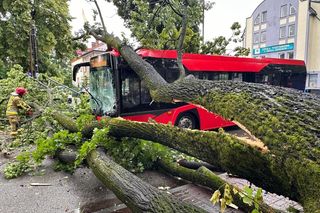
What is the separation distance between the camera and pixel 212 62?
9.27 meters

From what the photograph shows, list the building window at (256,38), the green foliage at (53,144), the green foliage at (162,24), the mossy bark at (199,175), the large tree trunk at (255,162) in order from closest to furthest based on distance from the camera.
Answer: the large tree trunk at (255,162) < the mossy bark at (199,175) < the green foliage at (53,144) < the green foliage at (162,24) < the building window at (256,38)

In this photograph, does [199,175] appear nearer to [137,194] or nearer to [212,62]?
[137,194]

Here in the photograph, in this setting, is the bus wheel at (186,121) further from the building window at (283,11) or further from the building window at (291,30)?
the building window at (283,11)

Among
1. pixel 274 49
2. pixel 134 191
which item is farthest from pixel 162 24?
pixel 274 49

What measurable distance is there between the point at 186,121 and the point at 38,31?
1456cm

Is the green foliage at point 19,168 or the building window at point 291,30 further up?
the building window at point 291,30

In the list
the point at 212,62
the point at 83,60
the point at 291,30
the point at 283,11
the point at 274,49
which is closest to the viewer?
the point at 212,62

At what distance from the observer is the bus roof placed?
812 cm

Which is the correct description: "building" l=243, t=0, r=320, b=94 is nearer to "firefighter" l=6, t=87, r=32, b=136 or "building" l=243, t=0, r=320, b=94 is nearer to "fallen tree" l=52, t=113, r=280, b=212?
"fallen tree" l=52, t=113, r=280, b=212

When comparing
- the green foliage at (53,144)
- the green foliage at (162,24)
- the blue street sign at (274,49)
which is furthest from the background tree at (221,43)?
the blue street sign at (274,49)

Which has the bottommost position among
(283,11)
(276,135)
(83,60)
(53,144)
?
(53,144)

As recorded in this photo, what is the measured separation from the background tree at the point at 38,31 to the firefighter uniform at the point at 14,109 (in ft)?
25.4

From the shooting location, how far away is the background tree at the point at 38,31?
17181 millimetres

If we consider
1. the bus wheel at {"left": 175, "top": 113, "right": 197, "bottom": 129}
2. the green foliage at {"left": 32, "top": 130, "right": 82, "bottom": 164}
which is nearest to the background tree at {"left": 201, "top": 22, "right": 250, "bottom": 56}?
the bus wheel at {"left": 175, "top": 113, "right": 197, "bottom": 129}
